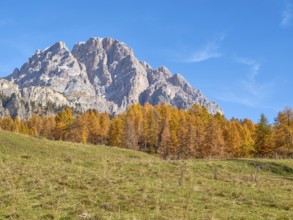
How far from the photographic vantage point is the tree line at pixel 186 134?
3103 inches

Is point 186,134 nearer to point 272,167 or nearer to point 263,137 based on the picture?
point 263,137

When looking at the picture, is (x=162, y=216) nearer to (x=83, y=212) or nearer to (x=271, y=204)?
(x=83, y=212)

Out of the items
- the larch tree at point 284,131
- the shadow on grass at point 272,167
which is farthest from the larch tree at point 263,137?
the shadow on grass at point 272,167

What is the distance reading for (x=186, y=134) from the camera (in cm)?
7962

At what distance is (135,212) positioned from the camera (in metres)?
15.3

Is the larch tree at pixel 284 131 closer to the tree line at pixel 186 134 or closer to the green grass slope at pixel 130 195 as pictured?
the tree line at pixel 186 134

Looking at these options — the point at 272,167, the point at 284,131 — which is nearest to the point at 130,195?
the point at 272,167

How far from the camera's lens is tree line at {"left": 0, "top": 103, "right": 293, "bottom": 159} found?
259ft

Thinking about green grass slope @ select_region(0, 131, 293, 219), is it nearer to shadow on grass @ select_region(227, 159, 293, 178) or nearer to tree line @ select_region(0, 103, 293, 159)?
shadow on grass @ select_region(227, 159, 293, 178)

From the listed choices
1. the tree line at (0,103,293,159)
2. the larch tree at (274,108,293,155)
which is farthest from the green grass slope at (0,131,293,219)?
the larch tree at (274,108,293,155)

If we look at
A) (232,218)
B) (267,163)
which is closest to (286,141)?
(267,163)

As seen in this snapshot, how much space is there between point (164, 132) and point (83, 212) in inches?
2849

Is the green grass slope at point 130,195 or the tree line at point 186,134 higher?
the tree line at point 186,134

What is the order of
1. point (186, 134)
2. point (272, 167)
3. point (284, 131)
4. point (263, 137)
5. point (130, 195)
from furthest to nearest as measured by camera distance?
point (263, 137)
point (186, 134)
point (284, 131)
point (272, 167)
point (130, 195)
